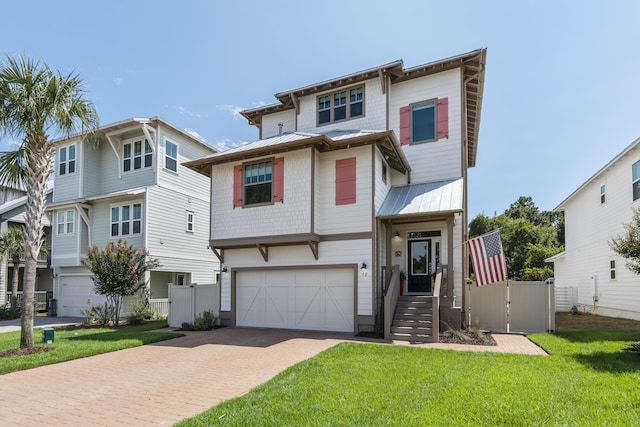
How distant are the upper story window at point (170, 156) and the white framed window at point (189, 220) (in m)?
2.56

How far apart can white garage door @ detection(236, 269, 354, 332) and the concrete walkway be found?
4.68 ft

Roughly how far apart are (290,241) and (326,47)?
22.9 ft

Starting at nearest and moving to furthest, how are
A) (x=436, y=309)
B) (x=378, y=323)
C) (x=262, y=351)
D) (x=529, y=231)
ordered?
(x=262, y=351) < (x=436, y=309) < (x=378, y=323) < (x=529, y=231)

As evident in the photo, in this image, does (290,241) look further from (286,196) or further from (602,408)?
(602,408)

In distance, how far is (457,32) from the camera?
13352 millimetres

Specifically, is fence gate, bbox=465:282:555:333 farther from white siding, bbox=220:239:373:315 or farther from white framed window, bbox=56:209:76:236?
white framed window, bbox=56:209:76:236

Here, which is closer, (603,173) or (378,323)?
(378,323)

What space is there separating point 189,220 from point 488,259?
16.2m

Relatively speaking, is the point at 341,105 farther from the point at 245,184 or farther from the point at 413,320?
the point at 413,320

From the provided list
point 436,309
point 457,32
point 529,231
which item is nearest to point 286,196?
point 436,309

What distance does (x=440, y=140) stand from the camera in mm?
14734

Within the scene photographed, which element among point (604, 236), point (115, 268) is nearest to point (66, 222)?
point (115, 268)

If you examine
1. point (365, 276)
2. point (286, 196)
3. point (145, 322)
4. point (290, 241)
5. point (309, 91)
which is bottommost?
point (145, 322)

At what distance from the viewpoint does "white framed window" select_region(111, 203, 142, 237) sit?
1992 centimetres
